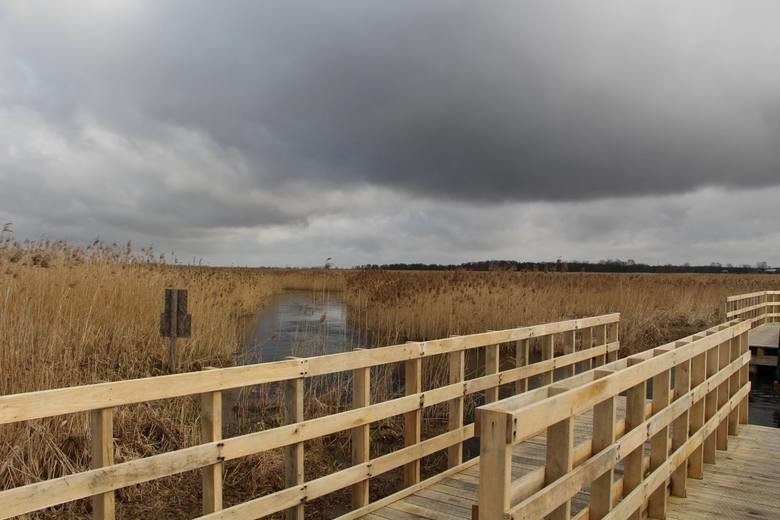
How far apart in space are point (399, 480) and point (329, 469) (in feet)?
2.51

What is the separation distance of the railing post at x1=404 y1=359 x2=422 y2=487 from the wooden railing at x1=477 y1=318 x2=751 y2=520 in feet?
4.55

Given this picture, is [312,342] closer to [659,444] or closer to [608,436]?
[659,444]

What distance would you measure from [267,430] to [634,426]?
2.18 metres

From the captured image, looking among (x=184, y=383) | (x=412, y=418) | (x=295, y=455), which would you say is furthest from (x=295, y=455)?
(x=412, y=418)

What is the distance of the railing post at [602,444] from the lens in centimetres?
296

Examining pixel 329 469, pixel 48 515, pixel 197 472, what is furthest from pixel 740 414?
pixel 48 515

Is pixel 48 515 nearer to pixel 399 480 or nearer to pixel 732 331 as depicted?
pixel 399 480

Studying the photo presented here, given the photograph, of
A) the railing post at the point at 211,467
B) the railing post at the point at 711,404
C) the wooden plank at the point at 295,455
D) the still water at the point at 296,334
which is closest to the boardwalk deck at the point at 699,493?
the railing post at the point at 711,404

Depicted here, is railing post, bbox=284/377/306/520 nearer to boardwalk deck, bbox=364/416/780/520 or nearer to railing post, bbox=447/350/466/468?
boardwalk deck, bbox=364/416/780/520

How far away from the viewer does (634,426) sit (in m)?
3.43

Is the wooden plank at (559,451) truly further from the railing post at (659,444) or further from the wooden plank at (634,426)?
the railing post at (659,444)

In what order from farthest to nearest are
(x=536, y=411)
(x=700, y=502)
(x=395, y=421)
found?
(x=395, y=421) < (x=700, y=502) < (x=536, y=411)

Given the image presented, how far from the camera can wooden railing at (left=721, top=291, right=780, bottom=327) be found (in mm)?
13356

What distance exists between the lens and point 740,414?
6.58 meters
